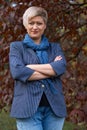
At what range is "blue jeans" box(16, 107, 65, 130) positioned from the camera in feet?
13.4

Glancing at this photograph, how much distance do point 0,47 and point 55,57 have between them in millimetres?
1283

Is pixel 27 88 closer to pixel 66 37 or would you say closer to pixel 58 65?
pixel 58 65

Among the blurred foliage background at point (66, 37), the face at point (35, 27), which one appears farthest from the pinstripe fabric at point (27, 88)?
the blurred foliage background at point (66, 37)

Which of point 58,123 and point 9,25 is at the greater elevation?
point 9,25

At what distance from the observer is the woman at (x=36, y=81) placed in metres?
4.07

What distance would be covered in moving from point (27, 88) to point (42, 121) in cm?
34

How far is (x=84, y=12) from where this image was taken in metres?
5.92

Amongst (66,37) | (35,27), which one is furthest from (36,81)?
(66,37)

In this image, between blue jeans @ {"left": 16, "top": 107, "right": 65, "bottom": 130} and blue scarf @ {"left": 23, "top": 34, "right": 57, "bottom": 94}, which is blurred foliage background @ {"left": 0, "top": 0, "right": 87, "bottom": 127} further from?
blue jeans @ {"left": 16, "top": 107, "right": 65, "bottom": 130}

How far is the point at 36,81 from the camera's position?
13.5ft

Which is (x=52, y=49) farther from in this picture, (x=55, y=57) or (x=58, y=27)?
(x=58, y=27)

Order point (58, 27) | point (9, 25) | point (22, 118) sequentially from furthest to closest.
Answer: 1. point (58, 27)
2. point (9, 25)
3. point (22, 118)

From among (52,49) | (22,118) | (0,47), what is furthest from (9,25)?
(22,118)

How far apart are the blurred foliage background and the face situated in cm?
102
